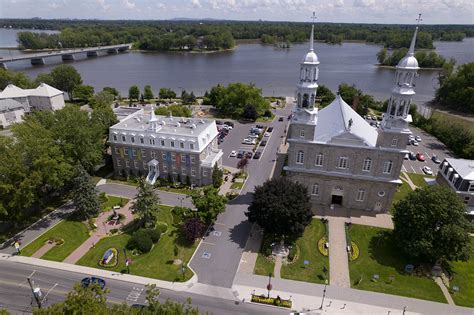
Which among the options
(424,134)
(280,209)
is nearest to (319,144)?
(280,209)

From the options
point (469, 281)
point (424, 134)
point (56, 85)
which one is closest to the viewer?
point (469, 281)

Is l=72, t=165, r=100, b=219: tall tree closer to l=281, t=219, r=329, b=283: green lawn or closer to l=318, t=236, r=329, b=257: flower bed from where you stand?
l=281, t=219, r=329, b=283: green lawn

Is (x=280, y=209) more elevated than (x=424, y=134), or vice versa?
(x=280, y=209)

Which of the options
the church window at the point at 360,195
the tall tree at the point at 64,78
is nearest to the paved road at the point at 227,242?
the church window at the point at 360,195

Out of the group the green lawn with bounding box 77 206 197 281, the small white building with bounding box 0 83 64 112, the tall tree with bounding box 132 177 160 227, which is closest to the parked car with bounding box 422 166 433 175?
the green lawn with bounding box 77 206 197 281

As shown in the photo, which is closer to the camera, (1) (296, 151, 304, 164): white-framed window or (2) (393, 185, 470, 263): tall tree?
(2) (393, 185, 470, 263): tall tree

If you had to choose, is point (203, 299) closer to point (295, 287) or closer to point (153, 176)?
point (295, 287)

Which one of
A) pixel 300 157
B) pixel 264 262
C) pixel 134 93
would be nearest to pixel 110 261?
pixel 264 262
